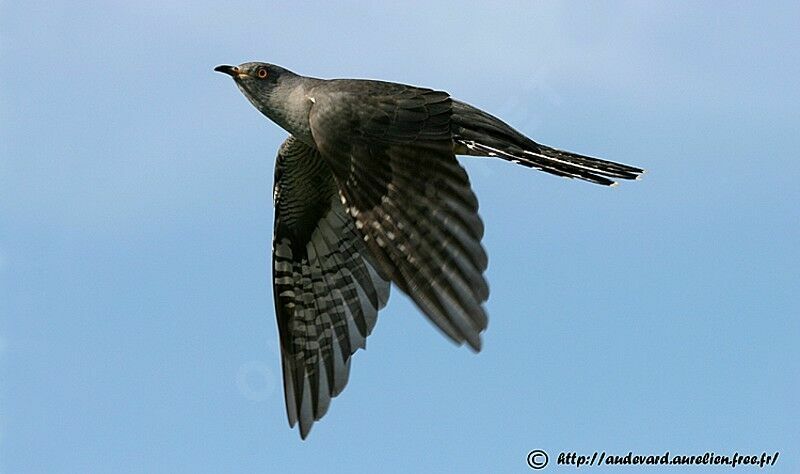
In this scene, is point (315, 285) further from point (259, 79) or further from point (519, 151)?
point (519, 151)

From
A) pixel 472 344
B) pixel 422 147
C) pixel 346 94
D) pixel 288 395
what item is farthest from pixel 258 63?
pixel 472 344

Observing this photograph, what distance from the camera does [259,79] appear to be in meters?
10.6

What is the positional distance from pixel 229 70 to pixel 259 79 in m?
0.35

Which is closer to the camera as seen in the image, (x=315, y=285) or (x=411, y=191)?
(x=411, y=191)

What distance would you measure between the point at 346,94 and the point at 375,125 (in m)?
0.42

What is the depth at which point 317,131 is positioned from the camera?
9.49 metres

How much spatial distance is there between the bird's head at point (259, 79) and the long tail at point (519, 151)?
1.44m

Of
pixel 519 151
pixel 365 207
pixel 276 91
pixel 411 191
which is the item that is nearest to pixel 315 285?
pixel 276 91

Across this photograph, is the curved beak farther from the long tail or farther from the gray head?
the long tail

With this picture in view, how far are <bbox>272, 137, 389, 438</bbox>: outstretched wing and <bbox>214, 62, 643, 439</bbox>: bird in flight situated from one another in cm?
1

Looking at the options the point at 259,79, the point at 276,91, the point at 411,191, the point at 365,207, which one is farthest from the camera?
the point at 259,79

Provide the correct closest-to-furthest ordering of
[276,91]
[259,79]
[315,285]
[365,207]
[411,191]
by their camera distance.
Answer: [411,191] < [365,207] < [276,91] < [259,79] < [315,285]

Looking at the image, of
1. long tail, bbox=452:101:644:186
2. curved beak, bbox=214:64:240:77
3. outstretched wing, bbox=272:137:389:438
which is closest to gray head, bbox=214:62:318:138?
curved beak, bbox=214:64:240:77

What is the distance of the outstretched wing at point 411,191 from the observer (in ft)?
27.1
